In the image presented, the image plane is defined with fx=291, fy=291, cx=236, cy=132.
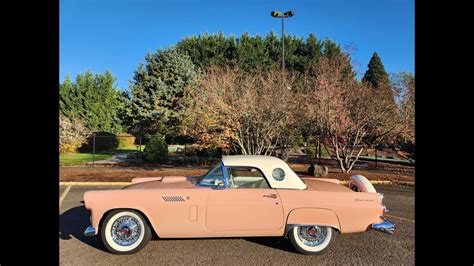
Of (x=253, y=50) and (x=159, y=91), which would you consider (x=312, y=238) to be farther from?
(x=253, y=50)

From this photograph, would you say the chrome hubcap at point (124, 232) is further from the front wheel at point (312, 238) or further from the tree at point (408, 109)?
the tree at point (408, 109)

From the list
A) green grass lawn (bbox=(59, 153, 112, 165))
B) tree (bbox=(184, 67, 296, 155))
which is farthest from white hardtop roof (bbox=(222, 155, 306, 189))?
green grass lawn (bbox=(59, 153, 112, 165))

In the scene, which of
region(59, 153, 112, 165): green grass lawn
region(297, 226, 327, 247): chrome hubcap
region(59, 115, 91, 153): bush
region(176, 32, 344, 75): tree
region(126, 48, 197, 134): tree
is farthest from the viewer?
region(176, 32, 344, 75): tree

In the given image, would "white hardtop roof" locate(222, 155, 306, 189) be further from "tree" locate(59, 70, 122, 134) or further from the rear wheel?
"tree" locate(59, 70, 122, 134)

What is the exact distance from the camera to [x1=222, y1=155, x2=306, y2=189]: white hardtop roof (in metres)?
4.11

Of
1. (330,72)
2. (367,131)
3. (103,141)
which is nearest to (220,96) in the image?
(330,72)

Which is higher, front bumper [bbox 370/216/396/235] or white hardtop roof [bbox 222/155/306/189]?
white hardtop roof [bbox 222/155/306/189]

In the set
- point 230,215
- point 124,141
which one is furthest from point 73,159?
point 230,215

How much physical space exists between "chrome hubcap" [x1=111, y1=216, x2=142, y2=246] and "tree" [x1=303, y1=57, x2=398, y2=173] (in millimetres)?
8427

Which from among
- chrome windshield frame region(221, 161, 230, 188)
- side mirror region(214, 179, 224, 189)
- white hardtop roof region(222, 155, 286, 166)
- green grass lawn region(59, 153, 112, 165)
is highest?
white hardtop roof region(222, 155, 286, 166)

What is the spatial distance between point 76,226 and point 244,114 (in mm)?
7424

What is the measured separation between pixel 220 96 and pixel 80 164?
25.3 feet

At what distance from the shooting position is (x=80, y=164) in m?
13.9
